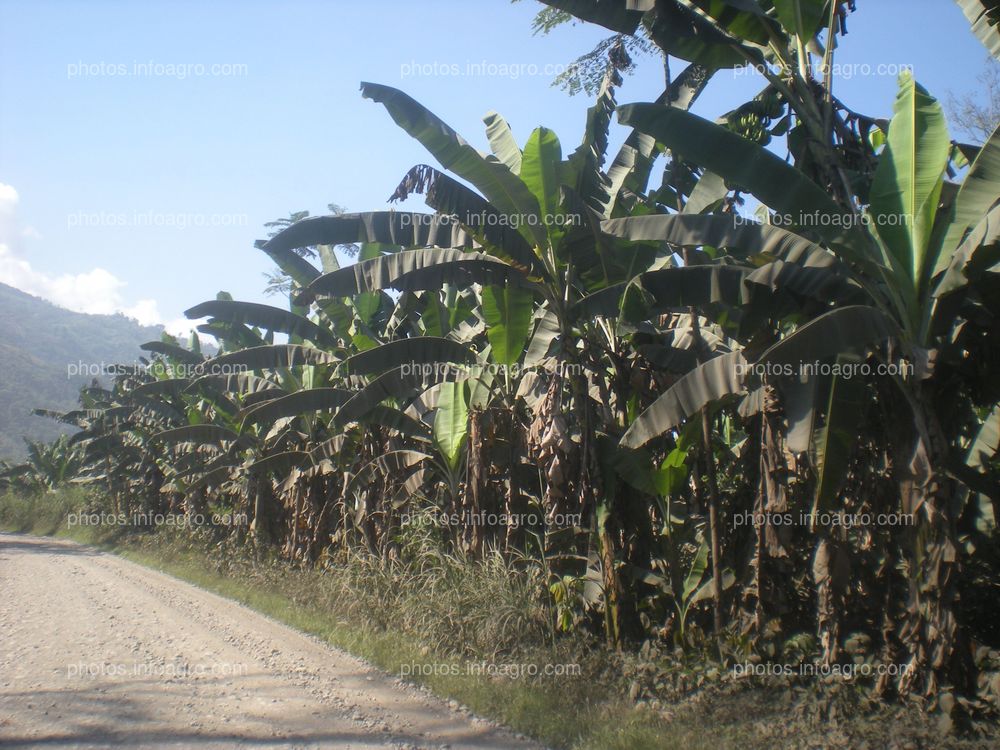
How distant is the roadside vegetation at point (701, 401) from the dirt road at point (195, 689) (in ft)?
1.97

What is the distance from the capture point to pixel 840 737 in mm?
5754

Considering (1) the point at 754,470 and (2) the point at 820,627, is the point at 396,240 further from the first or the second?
(2) the point at 820,627

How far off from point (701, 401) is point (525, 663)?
324 centimetres

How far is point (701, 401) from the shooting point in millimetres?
6562

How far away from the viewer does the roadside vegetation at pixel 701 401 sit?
5992mm

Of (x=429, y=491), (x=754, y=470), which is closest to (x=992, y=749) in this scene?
(x=754, y=470)
